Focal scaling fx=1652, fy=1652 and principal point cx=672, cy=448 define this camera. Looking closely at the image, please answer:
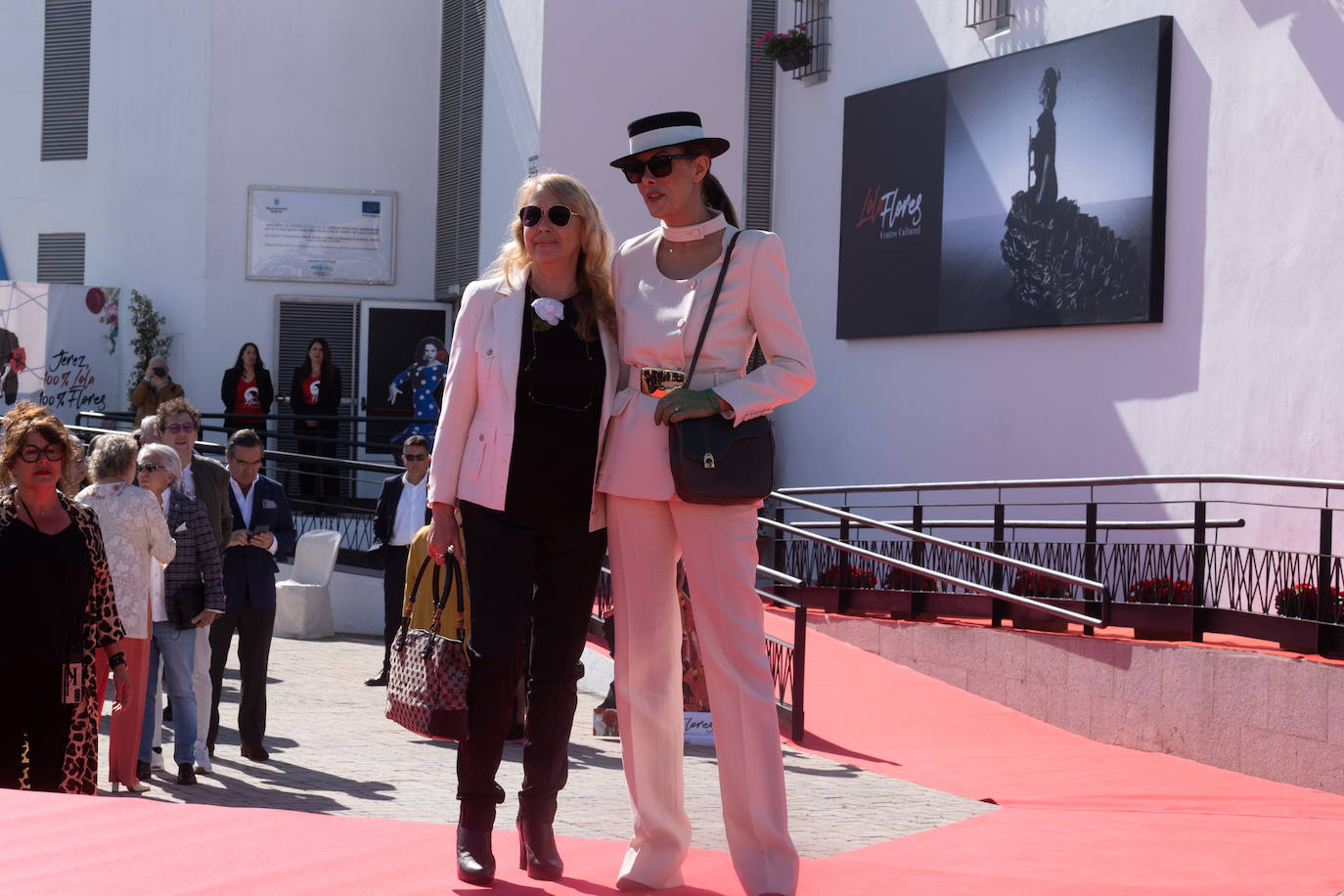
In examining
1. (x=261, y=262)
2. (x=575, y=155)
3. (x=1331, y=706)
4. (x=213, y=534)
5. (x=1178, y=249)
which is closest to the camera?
(x=213, y=534)

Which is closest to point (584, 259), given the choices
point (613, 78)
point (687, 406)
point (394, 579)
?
point (687, 406)

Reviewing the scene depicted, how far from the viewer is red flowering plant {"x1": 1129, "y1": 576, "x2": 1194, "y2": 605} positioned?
37.3 ft

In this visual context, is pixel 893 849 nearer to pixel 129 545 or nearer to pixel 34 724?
pixel 34 724

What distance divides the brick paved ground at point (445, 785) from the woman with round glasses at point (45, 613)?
0.90 meters

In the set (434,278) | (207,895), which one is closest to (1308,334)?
(207,895)

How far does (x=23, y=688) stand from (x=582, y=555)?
2.44m

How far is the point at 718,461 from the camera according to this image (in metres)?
3.86

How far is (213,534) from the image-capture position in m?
8.38

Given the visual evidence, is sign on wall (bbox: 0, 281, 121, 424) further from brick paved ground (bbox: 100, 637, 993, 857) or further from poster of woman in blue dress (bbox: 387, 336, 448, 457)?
brick paved ground (bbox: 100, 637, 993, 857)

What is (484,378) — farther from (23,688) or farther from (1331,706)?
(1331,706)

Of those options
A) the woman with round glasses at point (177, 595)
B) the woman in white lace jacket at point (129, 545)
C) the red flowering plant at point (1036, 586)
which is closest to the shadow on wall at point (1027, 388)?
A: the red flowering plant at point (1036, 586)

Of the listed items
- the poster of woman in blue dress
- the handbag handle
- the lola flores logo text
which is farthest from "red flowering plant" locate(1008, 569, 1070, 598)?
the poster of woman in blue dress

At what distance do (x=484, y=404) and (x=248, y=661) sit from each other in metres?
5.34

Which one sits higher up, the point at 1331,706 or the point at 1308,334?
the point at 1308,334
